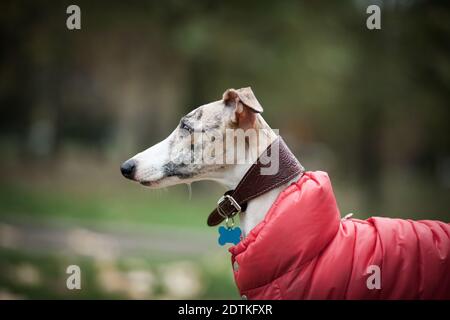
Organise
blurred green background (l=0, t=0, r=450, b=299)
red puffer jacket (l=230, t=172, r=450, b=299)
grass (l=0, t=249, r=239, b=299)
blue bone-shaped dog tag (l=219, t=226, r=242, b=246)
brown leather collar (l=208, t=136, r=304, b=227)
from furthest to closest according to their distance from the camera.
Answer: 1. blurred green background (l=0, t=0, r=450, b=299)
2. grass (l=0, t=249, r=239, b=299)
3. blue bone-shaped dog tag (l=219, t=226, r=242, b=246)
4. brown leather collar (l=208, t=136, r=304, b=227)
5. red puffer jacket (l=230, t=172, r=450, b=299)

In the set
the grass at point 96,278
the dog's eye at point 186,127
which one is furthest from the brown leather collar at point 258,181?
the grass at point 96,278

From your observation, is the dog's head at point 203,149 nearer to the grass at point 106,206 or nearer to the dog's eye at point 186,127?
the dog's eye at point 186,127

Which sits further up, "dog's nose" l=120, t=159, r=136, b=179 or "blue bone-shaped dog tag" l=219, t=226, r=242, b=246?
"dog's nose" l=120, t=159, r=136, b=179

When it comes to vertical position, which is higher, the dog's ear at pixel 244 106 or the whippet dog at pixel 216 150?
the dog's ear at pixel 244 106

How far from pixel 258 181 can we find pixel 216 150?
268 mm

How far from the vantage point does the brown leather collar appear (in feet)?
7.93

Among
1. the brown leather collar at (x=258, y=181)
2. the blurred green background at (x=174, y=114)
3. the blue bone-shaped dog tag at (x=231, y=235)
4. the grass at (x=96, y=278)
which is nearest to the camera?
the brown leather collar at (x=258, y=181)

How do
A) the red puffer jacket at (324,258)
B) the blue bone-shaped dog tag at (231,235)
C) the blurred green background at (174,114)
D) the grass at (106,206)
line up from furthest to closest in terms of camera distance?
the grass at (106,206) → the blurred green background at (174,114) → the blue bone-shaped dog tag at (231,235) → the red puffer jacket at (324,258)

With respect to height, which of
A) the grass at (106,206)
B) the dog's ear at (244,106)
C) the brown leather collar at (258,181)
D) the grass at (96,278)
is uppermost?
the dog's ear at (244,106)

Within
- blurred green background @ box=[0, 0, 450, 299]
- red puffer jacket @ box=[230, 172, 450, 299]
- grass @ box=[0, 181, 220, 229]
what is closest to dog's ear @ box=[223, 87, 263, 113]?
red puffer jacket @ box=[230, 172, 450, 299]

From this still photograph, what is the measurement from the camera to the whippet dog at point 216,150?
2.48 m

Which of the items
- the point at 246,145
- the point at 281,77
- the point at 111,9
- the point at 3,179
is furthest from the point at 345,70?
the point at 246,145

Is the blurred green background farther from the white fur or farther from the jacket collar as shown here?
the jacket collar

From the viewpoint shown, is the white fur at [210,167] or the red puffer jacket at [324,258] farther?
the white fur at [210,167]
